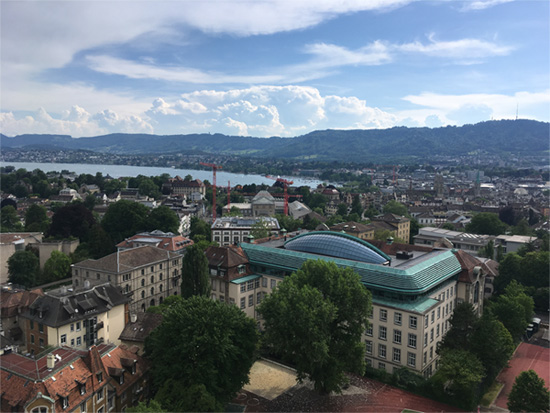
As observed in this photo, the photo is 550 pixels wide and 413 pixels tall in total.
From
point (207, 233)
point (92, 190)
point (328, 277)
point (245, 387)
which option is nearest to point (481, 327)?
point (328, 277)

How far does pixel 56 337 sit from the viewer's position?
30250 mm

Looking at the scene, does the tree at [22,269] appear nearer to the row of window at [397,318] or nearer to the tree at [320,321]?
the tree at [320,321]

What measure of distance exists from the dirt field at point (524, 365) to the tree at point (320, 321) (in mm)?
11314

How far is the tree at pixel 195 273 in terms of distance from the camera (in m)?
36.1

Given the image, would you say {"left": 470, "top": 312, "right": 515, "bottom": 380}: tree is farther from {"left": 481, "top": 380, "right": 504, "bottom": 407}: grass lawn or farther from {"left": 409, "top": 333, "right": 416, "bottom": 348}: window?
{"left": 409, "top": 333, "right": 416, "bottom": 348}: window

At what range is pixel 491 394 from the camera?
29609 mm

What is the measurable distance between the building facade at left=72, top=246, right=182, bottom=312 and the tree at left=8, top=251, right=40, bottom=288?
9.62 meters

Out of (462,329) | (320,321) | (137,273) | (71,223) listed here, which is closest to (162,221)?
(71,223)

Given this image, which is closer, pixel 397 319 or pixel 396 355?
pixel 397 319

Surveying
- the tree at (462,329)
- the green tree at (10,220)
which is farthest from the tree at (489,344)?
the green tree at (10,220)

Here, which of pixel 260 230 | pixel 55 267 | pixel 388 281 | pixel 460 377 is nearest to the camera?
pixel 460 377

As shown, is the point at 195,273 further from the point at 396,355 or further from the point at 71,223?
the point at 71,223

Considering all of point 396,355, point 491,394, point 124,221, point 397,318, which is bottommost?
point 491,394

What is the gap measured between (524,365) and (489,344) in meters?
7.70
